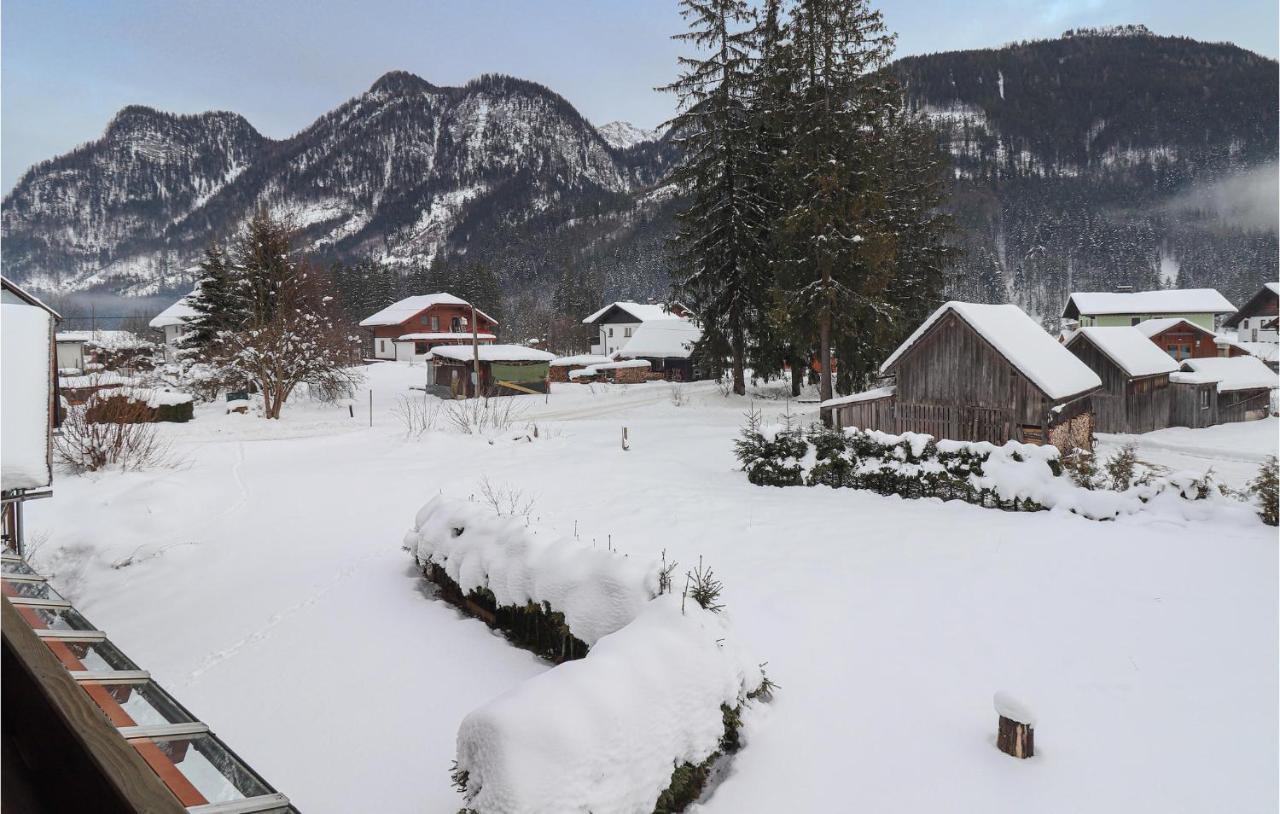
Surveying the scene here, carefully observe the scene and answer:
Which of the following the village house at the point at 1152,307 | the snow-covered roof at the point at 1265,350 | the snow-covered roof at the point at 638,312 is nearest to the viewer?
the snow-covered roof at the point at 1265,350

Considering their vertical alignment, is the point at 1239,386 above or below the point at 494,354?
below

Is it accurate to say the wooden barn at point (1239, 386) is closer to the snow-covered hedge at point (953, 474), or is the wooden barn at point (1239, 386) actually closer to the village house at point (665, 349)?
the snow-covered hedge at point (953, 474)

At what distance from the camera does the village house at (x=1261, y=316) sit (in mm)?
62875

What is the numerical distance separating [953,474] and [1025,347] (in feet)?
31.5

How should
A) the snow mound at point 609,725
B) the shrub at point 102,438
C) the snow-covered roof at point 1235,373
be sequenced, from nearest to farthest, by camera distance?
the snow mound at point 609,725 < the shrub at point 102,438 < the snow-covered roof at point 1235,373

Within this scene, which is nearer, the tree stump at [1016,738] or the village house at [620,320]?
the tree stump at [1016,738]

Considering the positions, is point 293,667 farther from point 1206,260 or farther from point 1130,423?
point 1206,260

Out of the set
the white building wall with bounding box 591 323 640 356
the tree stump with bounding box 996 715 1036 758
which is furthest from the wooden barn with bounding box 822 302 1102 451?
the white building wall with bounding box 591 323 640 356

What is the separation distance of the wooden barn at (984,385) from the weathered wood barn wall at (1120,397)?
8.75 metres

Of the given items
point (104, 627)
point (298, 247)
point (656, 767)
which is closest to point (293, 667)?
point (104, 627)

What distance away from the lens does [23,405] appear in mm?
6457

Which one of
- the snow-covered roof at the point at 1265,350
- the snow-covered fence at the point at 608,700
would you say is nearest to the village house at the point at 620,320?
the snow-covered roof at the point at 1265,350

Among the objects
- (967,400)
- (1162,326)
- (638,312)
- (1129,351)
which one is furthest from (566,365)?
(1162,326)

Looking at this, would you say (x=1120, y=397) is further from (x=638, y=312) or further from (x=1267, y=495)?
(x=638, y=312)
